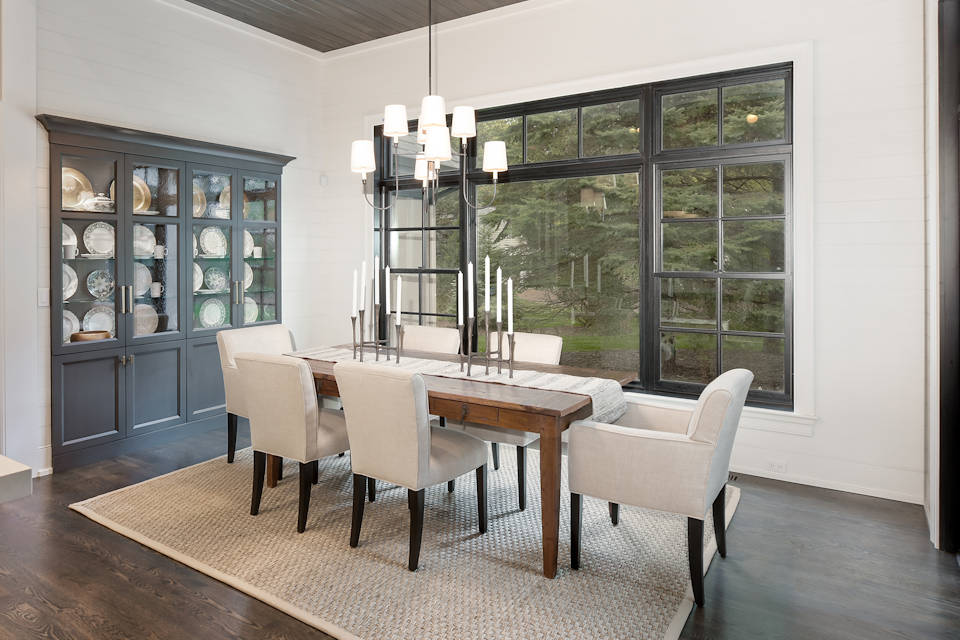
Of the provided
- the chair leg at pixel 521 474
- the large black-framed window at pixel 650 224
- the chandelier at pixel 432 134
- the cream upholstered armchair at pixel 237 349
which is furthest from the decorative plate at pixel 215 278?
the chair leg at pixel 521 474

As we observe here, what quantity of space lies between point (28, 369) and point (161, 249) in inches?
44.5

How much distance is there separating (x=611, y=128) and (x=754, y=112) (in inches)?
36.1

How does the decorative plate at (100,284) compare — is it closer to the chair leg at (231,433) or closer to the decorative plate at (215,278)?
the decorative plate at (215,278)

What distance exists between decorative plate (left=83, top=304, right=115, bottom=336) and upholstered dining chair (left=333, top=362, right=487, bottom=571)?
2314mm

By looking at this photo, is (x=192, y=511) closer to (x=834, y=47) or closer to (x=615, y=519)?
(x=615, y=519)

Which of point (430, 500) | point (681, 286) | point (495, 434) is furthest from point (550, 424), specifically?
point (681, 286)

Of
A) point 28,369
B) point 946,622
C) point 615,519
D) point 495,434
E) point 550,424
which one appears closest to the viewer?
point 946,622

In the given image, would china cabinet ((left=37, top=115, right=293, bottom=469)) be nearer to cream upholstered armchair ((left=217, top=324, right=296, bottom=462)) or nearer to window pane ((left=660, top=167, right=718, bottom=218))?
cream upholstered armchair ((left=217, top=324, right=296, bottom=462))

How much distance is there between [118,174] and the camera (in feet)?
13.1

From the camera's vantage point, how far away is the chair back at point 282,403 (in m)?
2.82

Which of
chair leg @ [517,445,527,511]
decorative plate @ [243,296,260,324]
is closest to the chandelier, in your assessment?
chair leg @ [517,445,527,511]

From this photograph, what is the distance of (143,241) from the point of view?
4191 millimetres

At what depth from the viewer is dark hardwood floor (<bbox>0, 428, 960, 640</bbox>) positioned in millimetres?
2160

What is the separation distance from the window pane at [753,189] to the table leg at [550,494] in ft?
7.11
